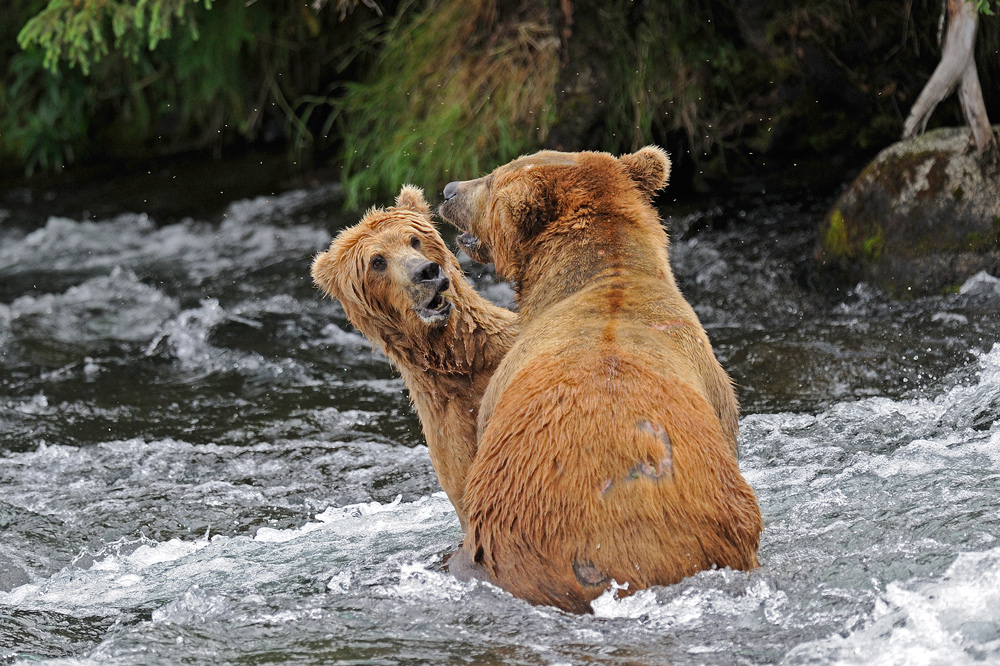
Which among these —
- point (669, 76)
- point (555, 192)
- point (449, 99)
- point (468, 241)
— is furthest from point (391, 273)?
point (449, 99)

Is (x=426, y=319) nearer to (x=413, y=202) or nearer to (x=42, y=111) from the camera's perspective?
(x=413, y=202)

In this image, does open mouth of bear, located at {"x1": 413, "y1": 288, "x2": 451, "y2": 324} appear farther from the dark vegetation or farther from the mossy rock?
the dark vegetation

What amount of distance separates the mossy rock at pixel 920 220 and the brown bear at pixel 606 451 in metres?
3.57

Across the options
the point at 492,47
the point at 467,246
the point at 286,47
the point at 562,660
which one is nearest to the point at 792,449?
the point at 467,246

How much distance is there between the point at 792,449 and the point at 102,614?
333cm

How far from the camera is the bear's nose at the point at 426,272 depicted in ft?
15.8

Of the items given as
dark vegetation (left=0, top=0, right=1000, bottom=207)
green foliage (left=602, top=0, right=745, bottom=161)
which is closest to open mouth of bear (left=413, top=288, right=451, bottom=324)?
dark vegetation (left=0, top=0, right=1000, bottom=207)

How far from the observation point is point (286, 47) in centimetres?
1172

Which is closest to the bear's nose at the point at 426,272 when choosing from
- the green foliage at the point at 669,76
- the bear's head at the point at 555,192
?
the bear's head at the point at 555,192

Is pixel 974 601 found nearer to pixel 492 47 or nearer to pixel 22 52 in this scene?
pixel 492 47

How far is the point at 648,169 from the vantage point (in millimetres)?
4625

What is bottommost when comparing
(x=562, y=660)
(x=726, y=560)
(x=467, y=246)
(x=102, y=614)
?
(x=102, y=614)

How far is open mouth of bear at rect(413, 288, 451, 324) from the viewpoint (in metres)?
4.82

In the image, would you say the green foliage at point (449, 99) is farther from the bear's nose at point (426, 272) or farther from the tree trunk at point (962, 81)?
the bear's nose at point (426, 272)
